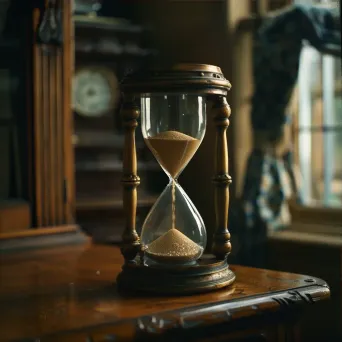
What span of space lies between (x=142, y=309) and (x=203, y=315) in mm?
115

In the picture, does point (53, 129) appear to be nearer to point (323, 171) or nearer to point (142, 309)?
point (142, 309)

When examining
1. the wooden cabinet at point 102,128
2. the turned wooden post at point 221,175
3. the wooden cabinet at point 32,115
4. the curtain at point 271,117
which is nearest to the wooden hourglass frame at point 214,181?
the turned wooden post at point 221,175

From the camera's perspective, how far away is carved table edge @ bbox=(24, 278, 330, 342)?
1.06 m

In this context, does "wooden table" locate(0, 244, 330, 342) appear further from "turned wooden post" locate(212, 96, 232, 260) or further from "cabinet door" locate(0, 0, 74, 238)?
"cabinet door" locate(0, 0, 74, 238)

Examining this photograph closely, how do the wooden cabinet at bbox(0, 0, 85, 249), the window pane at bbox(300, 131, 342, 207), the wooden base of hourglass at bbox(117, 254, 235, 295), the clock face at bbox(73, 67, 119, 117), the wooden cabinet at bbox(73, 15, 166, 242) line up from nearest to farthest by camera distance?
the wooden base of hourglass at bbox(117, 254, 235, 295) < the wooden cabinet at bbox(0, 0, 85, 249) < the window pane at bbox(300, 131, 342, 207) < the wooden cabinet at bbox(73, 15, 166, 242) < the clock face at bbox(73, 67, 119, 117)

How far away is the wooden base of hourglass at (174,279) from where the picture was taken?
127cm

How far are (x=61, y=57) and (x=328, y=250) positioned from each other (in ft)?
5.63

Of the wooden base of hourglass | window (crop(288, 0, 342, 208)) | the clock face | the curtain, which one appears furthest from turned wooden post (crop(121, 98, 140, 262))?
the clock face

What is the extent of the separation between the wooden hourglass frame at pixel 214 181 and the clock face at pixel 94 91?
3.21 metres

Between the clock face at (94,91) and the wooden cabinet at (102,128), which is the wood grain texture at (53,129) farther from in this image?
the clock face at (94,91)

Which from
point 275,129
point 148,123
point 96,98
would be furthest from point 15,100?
point 96,98

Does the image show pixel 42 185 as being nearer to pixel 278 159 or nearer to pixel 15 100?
pixel 15 100

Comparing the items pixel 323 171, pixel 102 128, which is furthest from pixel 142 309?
pixel 102 128

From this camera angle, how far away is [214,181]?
1344 mm
